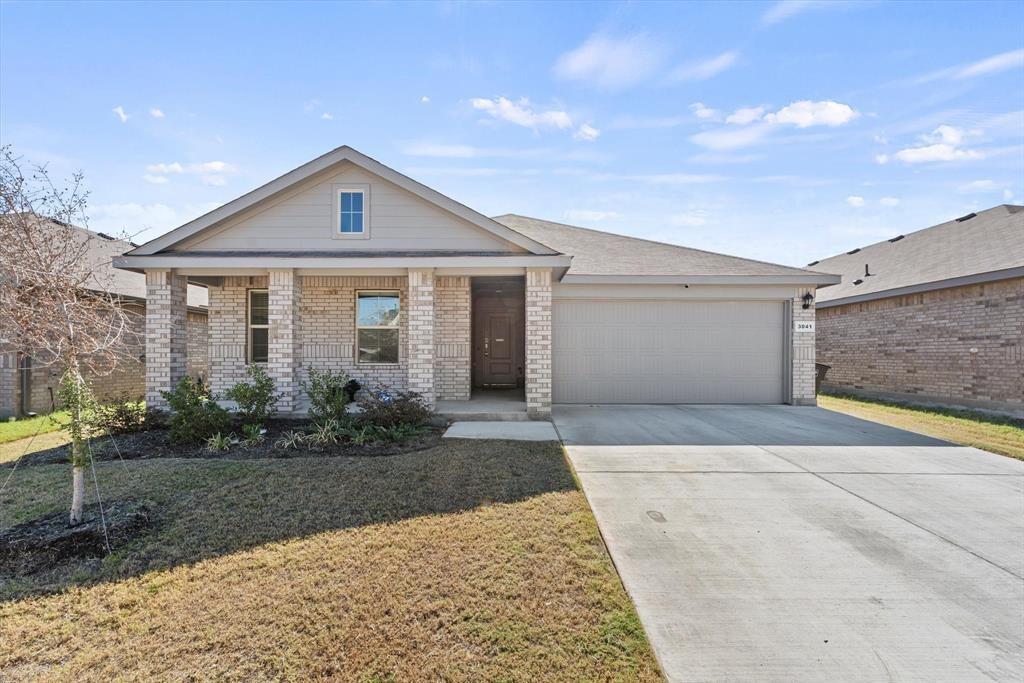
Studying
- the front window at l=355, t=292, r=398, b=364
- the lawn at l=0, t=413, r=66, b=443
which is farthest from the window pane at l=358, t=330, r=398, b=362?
the lawn at l=0, t=413, r=66, b=443

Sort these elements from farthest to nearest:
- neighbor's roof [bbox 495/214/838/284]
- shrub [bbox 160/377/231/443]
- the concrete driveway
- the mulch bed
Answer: neighbor's roof [bbox 495/214/838/284]
shrub [bbox 160/377/231/443]
the mulch bed
the concrete driveway

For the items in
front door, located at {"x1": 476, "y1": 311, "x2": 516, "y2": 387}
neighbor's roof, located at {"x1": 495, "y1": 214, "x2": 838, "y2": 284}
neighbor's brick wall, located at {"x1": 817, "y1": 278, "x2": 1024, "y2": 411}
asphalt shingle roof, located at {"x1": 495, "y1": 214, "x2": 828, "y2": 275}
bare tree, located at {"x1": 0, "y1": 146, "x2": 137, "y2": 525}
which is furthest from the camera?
front door, located at {"x1": 476, "y1": 311, "x2": 516, "y2": 387}

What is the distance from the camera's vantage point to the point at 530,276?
321 inches

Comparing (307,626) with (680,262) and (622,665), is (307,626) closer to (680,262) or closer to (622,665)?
(622,665)

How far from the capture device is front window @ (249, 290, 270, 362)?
9.84m

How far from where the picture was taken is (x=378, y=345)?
987 cm

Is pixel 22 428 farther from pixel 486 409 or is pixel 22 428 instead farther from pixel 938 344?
pixel 938 344

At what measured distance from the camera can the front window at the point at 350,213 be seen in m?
8.41

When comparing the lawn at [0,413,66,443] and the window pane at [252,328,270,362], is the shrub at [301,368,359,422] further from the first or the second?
the lawn at [0,413,66,443]

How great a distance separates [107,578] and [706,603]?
12.5 ft

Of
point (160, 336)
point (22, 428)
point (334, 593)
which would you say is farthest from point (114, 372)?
point (334, 593)

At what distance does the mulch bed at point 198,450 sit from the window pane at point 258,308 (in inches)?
142

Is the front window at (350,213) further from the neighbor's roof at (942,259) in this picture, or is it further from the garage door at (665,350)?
the neighbor's roof at (942,259)

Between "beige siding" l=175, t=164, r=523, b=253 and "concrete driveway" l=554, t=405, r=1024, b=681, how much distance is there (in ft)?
15.5
